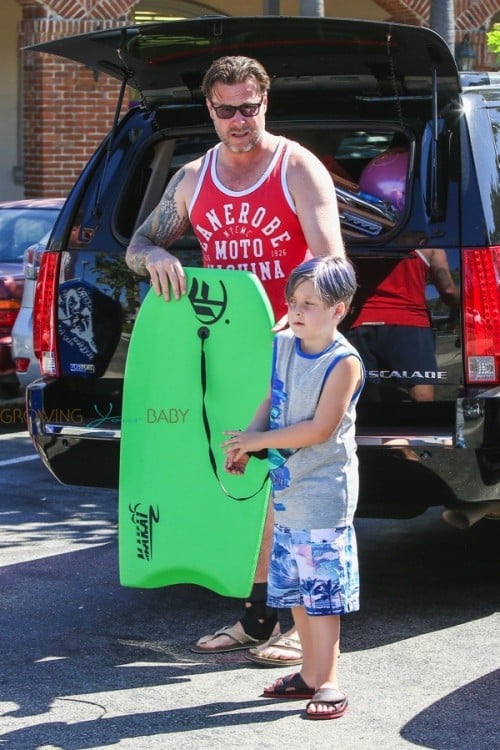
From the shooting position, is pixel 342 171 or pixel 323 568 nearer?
pixel 323 568

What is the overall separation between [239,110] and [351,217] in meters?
0.81

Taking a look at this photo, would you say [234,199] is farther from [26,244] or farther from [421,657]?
[26,244]

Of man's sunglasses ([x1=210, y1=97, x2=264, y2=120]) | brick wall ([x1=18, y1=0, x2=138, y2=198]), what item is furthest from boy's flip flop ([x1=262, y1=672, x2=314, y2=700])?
brick wall ([x1=18, y1=0, x2=138, y2=198])

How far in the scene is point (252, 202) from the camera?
4.52 metres

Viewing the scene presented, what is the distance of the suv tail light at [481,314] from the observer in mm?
4680

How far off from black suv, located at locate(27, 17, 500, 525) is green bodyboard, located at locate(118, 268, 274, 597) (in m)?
0.43

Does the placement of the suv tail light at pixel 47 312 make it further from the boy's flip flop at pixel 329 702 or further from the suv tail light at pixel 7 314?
the suv tail light at pixel 7 314

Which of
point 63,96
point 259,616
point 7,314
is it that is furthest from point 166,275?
point 63,96

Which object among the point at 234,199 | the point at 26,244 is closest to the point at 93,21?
the point at 26,244

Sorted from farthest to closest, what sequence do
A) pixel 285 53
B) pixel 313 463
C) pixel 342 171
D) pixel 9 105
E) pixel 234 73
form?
pixel 9 105
pixel 342 171
pixel 285 53
pixel 234 73
pixel 313 463

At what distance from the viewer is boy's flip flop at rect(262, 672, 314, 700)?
167 inches

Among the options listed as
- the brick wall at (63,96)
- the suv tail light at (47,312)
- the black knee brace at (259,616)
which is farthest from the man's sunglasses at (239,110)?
the brick wall at (63,96)

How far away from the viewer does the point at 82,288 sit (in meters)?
5.29

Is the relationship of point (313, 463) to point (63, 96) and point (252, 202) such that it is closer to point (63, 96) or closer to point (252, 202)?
point (252, 202)
